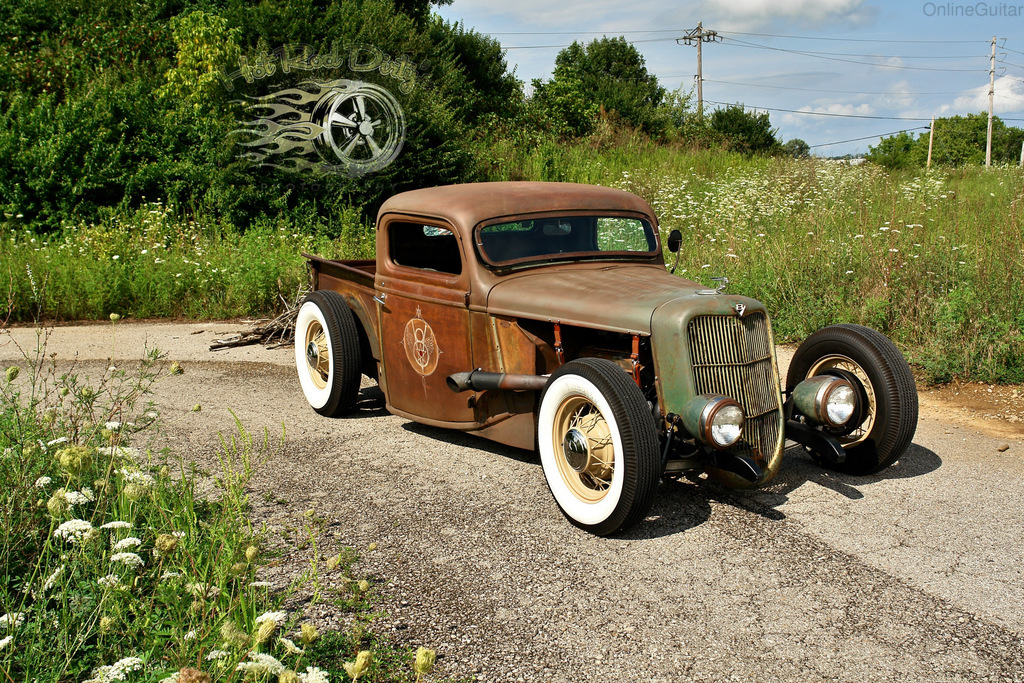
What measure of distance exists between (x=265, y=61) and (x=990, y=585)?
14.2 meters

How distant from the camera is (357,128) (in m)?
14.4

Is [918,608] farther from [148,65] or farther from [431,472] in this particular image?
[148,65]

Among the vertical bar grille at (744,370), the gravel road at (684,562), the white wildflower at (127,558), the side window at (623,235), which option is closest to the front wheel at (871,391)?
the gravel road at (684,562)

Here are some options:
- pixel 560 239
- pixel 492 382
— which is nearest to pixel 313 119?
pixel 560 239

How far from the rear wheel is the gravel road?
15.9 inches

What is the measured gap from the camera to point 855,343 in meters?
4.40

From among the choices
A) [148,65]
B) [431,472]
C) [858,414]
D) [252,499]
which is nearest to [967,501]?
[858,414]

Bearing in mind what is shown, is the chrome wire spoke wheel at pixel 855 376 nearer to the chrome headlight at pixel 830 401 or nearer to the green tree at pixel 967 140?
the chrome headlight at pixel 830 401

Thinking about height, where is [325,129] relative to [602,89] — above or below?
below

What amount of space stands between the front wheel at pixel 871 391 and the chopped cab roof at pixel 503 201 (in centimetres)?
151

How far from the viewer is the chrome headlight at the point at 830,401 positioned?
4.09 m

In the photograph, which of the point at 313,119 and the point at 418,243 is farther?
the point at 313,119

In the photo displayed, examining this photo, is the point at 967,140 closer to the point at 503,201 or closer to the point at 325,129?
the point at 325,129

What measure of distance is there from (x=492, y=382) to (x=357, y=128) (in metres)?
11.1
